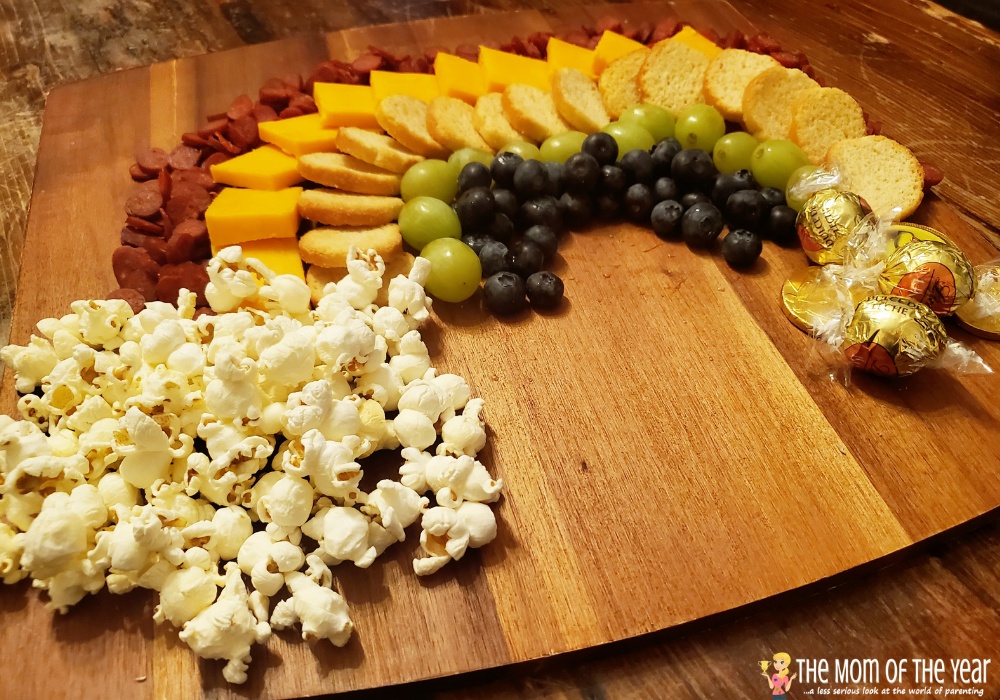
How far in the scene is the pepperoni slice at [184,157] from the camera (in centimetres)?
147

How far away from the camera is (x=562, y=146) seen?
4.75 feet

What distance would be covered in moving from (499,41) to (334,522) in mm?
1522

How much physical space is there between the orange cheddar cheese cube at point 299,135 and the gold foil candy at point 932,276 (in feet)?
3.86

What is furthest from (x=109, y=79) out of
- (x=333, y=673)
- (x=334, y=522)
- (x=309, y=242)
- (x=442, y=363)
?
(x=333, y=673)

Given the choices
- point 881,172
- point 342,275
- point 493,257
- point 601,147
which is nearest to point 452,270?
point 493,257

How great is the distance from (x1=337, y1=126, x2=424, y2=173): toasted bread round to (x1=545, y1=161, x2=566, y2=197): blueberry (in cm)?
28

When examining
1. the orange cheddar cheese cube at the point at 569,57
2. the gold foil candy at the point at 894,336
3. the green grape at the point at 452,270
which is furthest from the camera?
the orange cheddar cheese cube at the point at 569,57

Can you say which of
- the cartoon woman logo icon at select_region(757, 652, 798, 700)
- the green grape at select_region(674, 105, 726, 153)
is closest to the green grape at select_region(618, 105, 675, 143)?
the green grape at select_region(674, 105, 726, 153)

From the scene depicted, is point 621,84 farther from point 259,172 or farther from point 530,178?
point 259,172

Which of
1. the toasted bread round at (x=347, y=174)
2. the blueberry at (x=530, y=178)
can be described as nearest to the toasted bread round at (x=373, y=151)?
the toasted bread round at (x=347, y=174)

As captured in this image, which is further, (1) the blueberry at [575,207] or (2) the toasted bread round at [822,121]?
A: (2) the toasted bread round at [822,121]

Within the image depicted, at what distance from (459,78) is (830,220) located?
91 cm

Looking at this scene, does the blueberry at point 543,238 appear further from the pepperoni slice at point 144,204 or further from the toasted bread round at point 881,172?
the pepperoni slice at point 144,204

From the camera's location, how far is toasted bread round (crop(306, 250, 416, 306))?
1253mm
